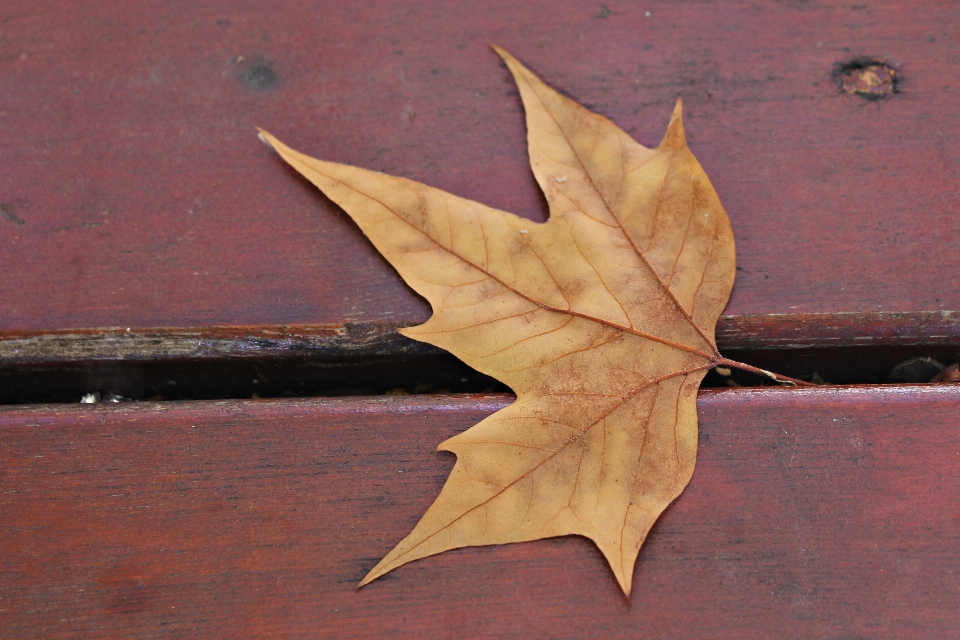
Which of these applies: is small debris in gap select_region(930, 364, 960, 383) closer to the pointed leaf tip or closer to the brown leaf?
the brown leaf

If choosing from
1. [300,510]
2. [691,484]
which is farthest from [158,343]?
[691,484]

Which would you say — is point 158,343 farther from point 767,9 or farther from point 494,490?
point 767,9

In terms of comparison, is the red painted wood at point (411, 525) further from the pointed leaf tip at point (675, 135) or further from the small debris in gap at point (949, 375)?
the pointed leaf tip at point (675, 135)

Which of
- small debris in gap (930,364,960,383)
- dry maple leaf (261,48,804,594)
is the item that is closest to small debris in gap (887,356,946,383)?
small debris in gap (930,364,960,383)

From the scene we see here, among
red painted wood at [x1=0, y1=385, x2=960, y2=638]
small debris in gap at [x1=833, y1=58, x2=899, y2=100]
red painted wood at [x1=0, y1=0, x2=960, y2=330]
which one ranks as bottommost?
red painted wood at [x1=0, y1=385, x2=960, y2=638]

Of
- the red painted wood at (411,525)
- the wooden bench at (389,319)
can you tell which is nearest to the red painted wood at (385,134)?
the wooden bench at (389,319)

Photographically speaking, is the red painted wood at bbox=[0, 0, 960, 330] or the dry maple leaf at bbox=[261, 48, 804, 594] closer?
the dry maple leaf at bbox=[261, 48, 804, 594]

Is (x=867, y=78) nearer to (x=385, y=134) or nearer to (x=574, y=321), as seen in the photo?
(x=574, y=321)

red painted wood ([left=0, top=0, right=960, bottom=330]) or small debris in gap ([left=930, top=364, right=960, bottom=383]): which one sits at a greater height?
red painted wood ([left=0, top=0, right=960, bottom=330])
